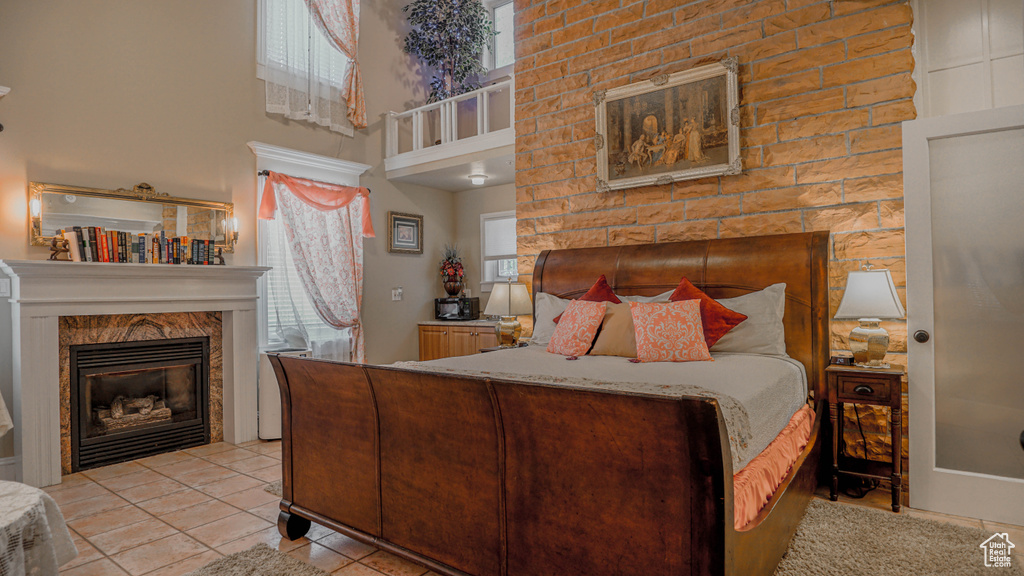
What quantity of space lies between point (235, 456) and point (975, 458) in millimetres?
4365

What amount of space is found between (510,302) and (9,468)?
3266mm

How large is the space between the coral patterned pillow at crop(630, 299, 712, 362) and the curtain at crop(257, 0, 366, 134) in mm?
3634

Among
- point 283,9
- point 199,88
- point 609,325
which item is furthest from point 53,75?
point 609,325

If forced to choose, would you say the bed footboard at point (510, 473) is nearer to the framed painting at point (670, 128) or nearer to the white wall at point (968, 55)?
the framed painting at point (670, 128)

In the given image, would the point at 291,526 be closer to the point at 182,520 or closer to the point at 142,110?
the point at 182,520

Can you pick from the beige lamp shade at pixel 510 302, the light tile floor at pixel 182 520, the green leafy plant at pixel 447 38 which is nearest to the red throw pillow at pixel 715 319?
the beige lamp shade at pixel 510 302

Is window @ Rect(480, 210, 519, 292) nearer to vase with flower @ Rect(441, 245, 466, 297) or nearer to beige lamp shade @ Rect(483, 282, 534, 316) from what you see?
vase with flower @ Rect(441, 245, 466, 297)

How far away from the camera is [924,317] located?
8.87 feet

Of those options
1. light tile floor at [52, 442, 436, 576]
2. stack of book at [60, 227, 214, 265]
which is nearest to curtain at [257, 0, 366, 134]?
stack of book at [60, 227, 214, 265]

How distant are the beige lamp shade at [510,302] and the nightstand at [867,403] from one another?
204 centimetres

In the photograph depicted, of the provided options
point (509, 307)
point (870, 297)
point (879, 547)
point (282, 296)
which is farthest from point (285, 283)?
point (879, 547)

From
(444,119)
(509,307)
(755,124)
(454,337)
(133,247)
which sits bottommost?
(454,337)

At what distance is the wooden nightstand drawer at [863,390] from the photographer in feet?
8.52

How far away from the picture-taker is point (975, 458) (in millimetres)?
2619
